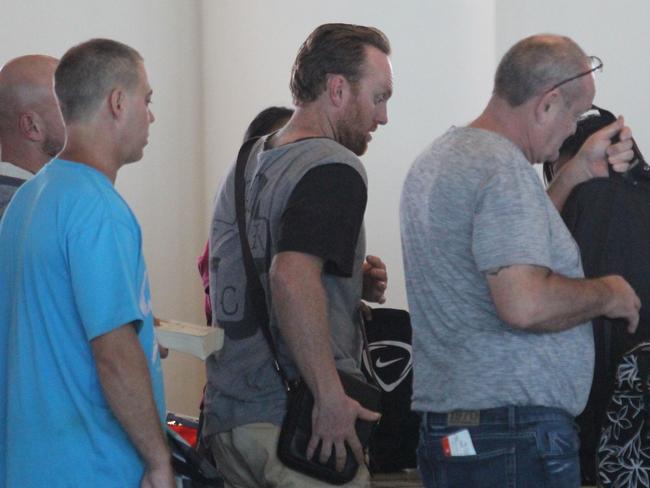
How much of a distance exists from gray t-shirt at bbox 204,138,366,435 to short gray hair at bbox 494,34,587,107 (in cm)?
35

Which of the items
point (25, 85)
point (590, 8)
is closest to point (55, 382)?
point (25, 85)

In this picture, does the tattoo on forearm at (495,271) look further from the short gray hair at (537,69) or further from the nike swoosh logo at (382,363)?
the nike swoosh logo at (382,363)

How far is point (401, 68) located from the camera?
4387 millimetres

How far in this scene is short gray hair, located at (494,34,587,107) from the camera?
227 centimetres

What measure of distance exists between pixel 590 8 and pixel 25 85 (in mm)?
2725

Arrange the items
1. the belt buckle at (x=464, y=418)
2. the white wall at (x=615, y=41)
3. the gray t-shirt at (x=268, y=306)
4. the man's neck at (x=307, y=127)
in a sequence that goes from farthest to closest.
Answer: the white wall at (x=615, y=41) → the man's neck at (x=307, y=127) → the gray t-shirt at (x=268, y=306) → the belt buckle at (x=464, y=418)

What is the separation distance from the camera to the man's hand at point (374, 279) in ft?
9.67

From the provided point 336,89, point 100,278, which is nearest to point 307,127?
point 336,89

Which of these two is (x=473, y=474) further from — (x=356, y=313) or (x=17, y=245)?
(x=17, y=245)

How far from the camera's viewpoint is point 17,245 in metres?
1.97

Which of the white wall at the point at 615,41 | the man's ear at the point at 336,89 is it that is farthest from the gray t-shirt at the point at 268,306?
the white wall at the point at 615,41

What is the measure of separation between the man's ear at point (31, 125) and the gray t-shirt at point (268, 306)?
0.57 metres

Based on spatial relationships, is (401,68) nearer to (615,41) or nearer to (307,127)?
(615,41)

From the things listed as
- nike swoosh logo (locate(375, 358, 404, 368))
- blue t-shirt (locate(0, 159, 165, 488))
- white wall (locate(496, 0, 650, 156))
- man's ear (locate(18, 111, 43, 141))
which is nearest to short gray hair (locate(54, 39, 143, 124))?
blue t-shirt (locate(0, 159, 165, 488))
